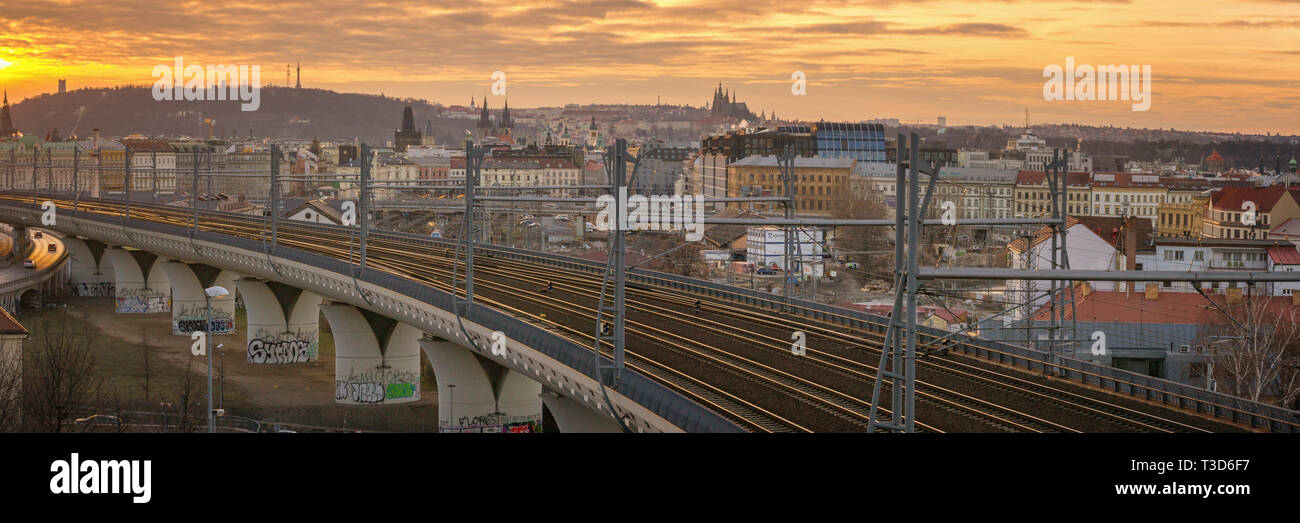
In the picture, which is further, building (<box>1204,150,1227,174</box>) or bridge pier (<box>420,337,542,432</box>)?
building (<box>1204,150,1227,174</box>)

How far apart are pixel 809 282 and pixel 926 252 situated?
5.20 meters

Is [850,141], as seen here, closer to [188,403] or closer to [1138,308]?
[1138,308]

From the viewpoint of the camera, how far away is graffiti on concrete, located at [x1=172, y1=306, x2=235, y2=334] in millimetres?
63031

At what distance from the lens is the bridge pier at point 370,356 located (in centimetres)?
4512

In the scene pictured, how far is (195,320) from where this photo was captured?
209 feet

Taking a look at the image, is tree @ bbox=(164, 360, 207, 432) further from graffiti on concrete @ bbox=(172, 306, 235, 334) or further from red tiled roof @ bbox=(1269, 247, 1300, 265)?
red tiled roof @ bbox=(1269, 247, 1300, 265)

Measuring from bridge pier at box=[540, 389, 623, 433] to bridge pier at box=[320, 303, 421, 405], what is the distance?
19325mm

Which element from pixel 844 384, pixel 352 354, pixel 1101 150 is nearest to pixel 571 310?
pixel 844 384

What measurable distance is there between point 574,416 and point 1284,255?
120 feet

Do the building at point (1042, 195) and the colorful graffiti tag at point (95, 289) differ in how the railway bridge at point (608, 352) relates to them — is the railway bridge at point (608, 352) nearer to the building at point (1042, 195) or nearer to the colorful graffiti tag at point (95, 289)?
the colorful graffiti tag at point (95, 289)

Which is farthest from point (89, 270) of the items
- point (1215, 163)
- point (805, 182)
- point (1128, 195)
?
point (1215, 163)

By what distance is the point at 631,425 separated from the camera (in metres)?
20.1

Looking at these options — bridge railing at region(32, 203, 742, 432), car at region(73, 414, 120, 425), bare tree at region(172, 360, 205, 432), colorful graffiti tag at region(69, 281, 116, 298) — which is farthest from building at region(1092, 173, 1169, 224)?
car at region(73, 414, 120, 425)
